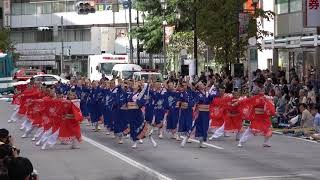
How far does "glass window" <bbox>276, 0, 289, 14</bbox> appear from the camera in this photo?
135ft

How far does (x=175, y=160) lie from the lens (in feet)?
52.9

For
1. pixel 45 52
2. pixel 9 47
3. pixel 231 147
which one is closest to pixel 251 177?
pixel 231 147

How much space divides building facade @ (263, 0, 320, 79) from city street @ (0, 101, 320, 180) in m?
12.9

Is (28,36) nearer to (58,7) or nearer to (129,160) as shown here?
(58,7)

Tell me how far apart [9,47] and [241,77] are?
47.8m

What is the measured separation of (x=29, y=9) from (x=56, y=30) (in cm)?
870

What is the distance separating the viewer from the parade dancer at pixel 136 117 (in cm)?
1916

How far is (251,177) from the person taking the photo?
13.3 meters

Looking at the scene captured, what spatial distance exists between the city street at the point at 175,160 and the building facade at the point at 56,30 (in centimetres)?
6318

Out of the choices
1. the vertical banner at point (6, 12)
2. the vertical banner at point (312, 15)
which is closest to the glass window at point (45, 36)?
the vertical banner at point (6, 12)

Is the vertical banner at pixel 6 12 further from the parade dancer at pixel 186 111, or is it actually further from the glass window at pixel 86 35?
the parade dancer at pixel 186 111

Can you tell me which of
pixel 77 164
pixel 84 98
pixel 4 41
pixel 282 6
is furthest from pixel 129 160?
pixel 4 41

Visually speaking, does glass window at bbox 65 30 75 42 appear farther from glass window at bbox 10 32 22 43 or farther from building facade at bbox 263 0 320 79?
building facade at bbox 263 0 320 79

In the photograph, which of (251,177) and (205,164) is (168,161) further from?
(251,177)
